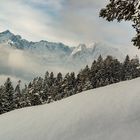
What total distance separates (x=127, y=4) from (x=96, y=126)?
582 centimetres

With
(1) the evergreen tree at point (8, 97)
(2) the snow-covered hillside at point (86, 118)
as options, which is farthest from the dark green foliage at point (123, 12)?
(1) the evergreen tree at point (8, 97)

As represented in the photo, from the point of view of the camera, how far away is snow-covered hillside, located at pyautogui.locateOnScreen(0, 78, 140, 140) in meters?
13.0

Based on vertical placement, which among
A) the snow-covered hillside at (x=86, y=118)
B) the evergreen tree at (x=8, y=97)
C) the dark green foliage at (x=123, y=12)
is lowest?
the evergreen tree at (x=8, y=97)

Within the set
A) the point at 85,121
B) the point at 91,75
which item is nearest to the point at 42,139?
the point at 85,121

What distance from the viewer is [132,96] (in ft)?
51.0

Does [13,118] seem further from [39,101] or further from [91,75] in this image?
[91,75]

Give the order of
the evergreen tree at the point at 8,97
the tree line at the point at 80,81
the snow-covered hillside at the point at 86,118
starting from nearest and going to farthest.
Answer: the snow-covered hillside at the point at 86,118, the evergreen tree at the point at 8,97, the tree line at the point at 80,81

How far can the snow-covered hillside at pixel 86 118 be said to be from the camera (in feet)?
42.7

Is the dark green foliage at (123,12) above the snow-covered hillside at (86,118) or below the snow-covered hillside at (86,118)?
above

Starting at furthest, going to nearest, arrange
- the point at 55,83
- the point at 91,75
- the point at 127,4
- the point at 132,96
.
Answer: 1. the point at 55,83
2. the point at 91,75
3. the point at 127,4
4. the point at 132,96

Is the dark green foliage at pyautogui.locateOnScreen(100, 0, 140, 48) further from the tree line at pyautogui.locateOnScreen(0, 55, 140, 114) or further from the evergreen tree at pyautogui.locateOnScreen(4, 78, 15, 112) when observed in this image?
the tree line at pyautogui.locateOnScreen(0, 55, 140, 114)

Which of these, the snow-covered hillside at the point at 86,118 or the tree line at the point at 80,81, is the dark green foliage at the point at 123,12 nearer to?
the snow-covered hillside at the point at 86,118

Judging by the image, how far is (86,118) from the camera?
14789 millimetres

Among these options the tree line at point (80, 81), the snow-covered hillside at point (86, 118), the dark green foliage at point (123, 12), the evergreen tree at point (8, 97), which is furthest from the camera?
the tree line at point (80, 81)
